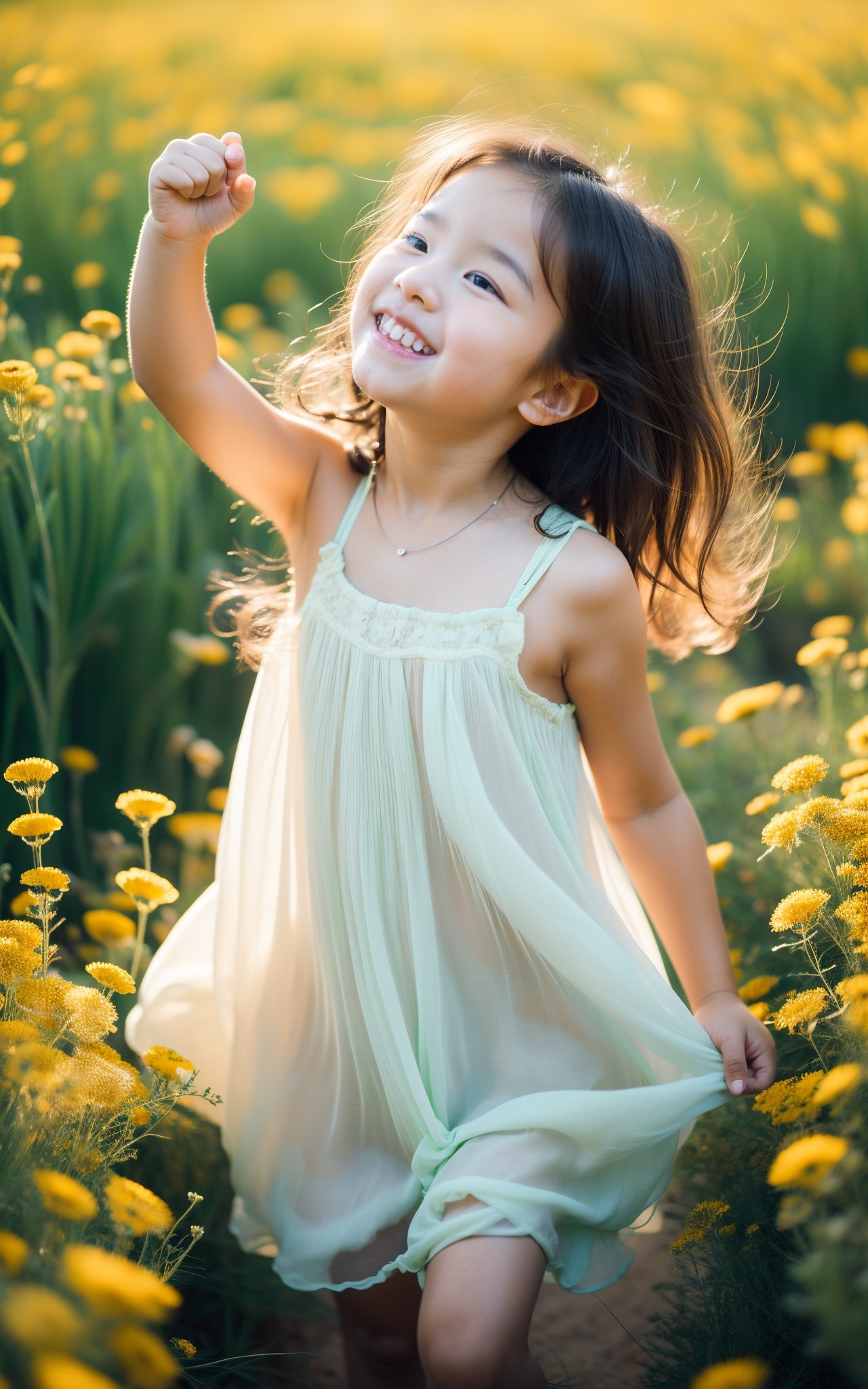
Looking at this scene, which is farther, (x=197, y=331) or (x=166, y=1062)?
(x=197, y=331)

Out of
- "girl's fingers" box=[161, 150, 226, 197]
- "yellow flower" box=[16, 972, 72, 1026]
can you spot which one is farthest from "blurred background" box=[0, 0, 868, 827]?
"yellow flower" box=[16, 972, 72, 1026]

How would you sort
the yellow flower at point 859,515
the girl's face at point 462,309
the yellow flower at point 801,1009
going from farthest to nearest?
the yellow flower at point 859,515 → the girl's face at point 462,309 → the yellow flower at point 801,1009

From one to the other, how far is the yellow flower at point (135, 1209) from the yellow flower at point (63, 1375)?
0.25 metres

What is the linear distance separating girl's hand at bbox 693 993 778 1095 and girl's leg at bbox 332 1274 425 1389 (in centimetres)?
45

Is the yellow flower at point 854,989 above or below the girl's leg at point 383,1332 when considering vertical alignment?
above

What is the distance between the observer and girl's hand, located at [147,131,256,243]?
4.04ft

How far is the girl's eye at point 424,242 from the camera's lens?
124 centimetres

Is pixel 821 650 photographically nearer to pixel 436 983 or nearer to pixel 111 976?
pixel 436 983

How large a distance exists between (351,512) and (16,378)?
0.42 meters

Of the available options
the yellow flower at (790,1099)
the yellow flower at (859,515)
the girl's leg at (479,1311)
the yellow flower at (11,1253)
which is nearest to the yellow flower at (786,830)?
the yellow flower at (790,1099)

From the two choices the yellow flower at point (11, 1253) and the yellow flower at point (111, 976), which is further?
the yellow flower at point (111, 976)

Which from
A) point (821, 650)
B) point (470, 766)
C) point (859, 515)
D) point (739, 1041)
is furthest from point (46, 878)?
point (859, 515)

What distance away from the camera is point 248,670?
2189mm

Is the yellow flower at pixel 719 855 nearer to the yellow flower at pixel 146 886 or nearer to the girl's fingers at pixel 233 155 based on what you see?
the yellow flower at pixel 146 886
